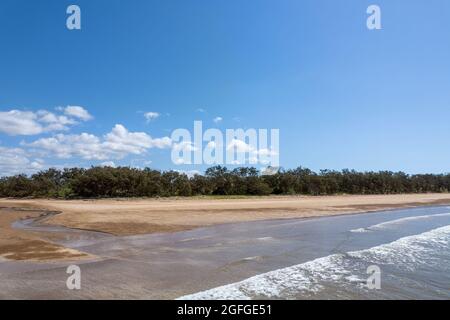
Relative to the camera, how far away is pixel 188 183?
62.7m

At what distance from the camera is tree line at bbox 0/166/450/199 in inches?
2213

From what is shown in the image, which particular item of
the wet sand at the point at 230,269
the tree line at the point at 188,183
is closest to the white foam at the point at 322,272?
the wet sand at the point at 230,269

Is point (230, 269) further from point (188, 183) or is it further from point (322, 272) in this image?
point (188, 183)

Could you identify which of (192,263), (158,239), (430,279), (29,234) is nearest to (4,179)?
(29,234)

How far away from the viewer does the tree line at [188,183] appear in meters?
56.2

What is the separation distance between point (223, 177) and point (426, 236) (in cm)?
5211

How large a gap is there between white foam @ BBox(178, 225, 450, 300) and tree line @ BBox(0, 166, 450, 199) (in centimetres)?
4649

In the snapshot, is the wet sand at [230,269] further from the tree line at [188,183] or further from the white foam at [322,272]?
the tree line at [188,183]

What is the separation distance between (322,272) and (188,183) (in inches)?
2097

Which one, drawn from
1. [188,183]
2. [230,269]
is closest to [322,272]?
[230,269]

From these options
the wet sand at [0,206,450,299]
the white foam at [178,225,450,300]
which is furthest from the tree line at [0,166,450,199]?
the white foam at [178,225,450,300]

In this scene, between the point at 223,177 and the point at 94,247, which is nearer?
the point at 94,247
